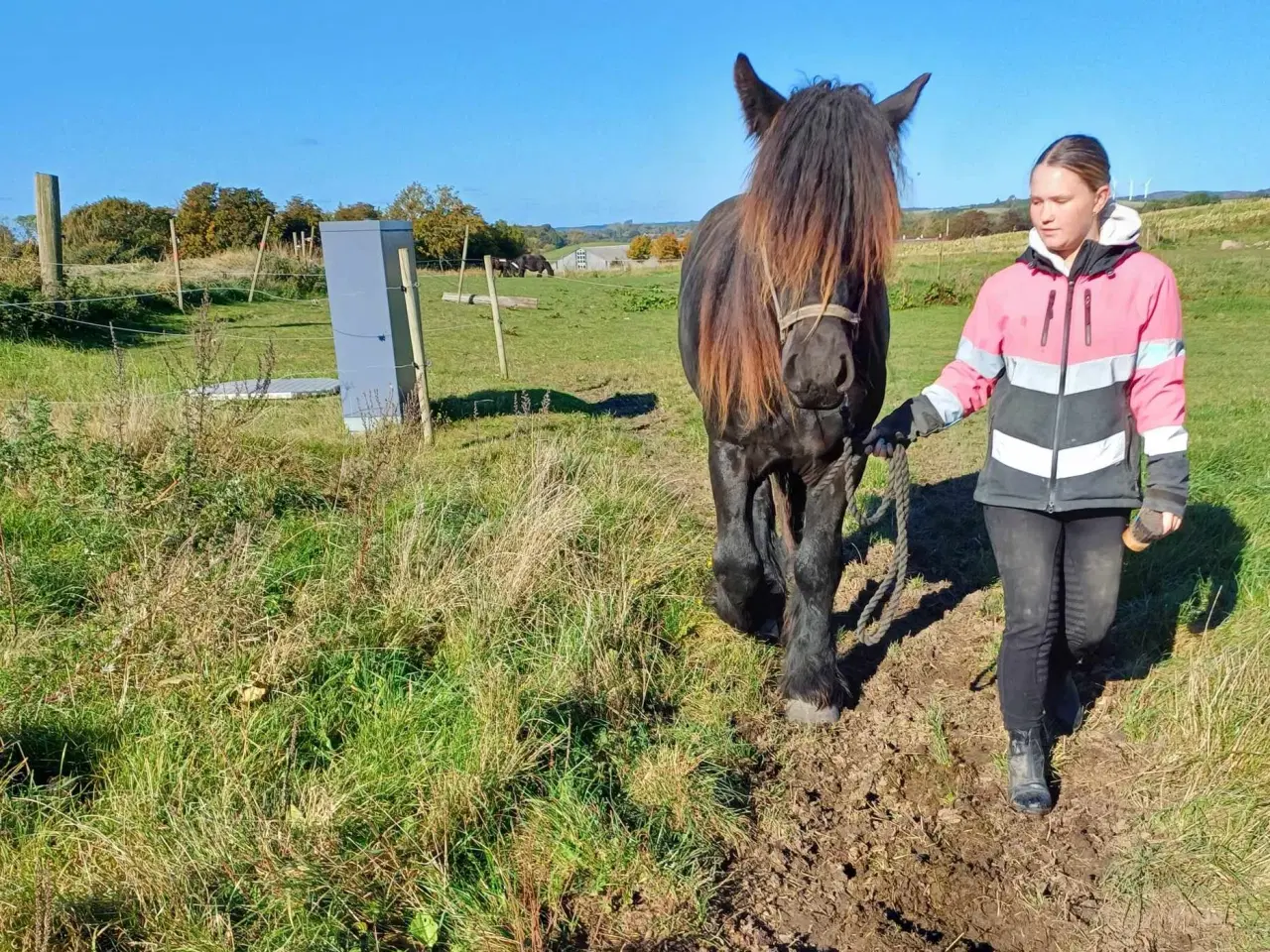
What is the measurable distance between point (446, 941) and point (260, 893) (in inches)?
19.0

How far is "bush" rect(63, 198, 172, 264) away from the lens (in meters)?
27.0

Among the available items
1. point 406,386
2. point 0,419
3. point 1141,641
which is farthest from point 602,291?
point 1141,641

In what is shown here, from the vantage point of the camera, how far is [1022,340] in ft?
8.58

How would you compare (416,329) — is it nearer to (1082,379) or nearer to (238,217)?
(1082,379)

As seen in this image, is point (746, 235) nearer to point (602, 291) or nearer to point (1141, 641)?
point (1141, 641)

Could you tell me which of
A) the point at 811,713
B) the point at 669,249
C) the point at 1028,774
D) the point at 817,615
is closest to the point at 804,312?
the point at 817,615

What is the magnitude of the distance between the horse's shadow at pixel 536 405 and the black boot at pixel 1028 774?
5.63 m

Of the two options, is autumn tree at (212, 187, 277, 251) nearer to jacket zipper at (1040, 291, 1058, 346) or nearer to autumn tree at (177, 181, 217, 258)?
autumn tree at (177, 181, 217, 258)

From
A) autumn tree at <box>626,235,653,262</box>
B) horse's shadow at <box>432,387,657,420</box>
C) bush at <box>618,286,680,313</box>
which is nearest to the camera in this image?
horse's shadow at <box>432,387,657,420</box>

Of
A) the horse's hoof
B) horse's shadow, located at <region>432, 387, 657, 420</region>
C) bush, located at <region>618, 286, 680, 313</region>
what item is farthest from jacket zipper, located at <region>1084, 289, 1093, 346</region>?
bush, located at <region>618, 286, 680, 313</region>

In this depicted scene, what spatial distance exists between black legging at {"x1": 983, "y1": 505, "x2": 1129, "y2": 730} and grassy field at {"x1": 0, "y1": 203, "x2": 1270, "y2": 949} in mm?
552

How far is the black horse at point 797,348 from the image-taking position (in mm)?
2645

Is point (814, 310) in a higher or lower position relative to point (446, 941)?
higher

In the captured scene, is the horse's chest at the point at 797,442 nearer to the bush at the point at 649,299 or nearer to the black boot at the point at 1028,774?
the black boot at the point at 1028,774
